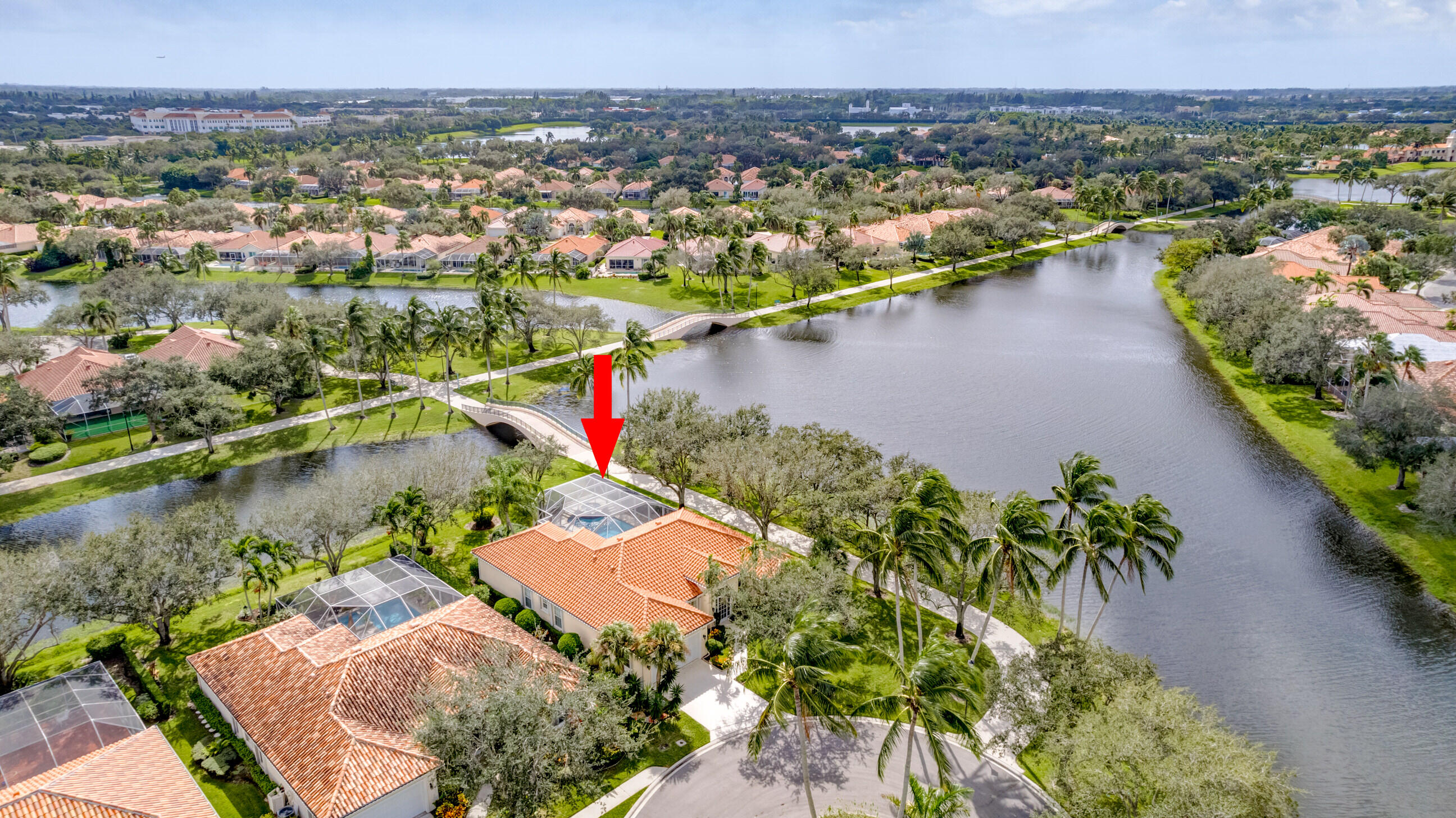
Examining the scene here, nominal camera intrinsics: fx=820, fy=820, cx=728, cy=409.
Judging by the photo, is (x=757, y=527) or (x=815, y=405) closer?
(x=757, y=527)

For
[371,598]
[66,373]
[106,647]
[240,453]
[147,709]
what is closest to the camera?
[147,709]

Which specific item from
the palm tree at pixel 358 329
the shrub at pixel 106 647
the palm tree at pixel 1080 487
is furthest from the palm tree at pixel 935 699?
the palm tree at pixel 358 329

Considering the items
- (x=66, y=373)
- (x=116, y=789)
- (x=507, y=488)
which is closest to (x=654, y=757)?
(x=116, y=789)

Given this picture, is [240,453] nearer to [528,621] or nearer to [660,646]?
[528,621]

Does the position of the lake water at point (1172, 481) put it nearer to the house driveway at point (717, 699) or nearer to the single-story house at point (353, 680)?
the house driveway at point (717, 699)

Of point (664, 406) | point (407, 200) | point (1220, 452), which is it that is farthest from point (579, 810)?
point (407, 200)

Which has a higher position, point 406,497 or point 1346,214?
point 1346,214

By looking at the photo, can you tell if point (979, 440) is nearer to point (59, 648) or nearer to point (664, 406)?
point (664, 406)
